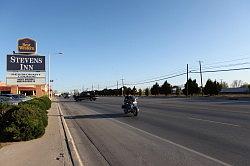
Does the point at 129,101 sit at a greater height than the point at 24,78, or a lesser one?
lesser

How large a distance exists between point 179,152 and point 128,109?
1701 centimetres

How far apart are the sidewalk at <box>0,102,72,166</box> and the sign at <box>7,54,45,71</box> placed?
551 inches

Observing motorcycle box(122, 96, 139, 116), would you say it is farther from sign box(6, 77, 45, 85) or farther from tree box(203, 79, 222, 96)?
tree box(203, 79, 222, 96)

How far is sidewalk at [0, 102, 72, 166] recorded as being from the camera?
9.80 metres

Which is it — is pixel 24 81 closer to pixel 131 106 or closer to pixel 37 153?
pixel 131 106

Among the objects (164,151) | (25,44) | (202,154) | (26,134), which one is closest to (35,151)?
(26,134)

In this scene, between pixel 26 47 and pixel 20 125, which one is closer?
pixel 20 125

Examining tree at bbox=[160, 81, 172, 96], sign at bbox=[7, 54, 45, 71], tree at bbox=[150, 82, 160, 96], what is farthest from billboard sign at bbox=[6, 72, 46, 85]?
tree at bbox=[150, 82, 160, 96]

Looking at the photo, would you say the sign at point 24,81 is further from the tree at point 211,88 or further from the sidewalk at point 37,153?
the tree at point 211,88

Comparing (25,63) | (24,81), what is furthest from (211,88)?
(25,63)

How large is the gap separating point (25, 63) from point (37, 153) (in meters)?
18.0

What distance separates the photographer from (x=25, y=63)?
28.3 metres

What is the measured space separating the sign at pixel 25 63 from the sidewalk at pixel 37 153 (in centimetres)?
1400

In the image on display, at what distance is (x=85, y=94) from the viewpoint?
247 feet
